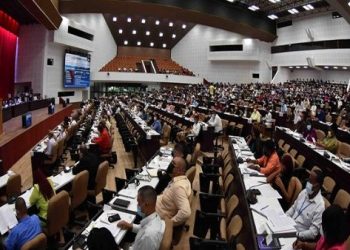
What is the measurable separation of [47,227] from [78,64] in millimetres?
24189

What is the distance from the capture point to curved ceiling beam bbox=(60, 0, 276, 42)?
72.7 ft

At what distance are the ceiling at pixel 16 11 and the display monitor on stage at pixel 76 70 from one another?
4.29 metres

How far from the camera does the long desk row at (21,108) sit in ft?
45.5

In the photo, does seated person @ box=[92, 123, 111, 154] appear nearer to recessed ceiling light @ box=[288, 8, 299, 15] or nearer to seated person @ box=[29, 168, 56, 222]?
seated person @ box=[29, 168, 56, 222]

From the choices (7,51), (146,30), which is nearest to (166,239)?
(7,51)

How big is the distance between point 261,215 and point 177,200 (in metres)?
1.05

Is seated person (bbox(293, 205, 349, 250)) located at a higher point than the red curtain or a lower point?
lower

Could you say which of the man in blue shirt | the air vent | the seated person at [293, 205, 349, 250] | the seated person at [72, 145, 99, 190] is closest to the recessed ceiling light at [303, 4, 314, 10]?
the air vent

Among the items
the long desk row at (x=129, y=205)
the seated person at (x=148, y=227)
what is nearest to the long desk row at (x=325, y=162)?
the long desk row at (x=129, y=205)

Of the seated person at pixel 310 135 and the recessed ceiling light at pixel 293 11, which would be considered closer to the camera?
the seated person at pixel 310 135

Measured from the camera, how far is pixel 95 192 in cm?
624

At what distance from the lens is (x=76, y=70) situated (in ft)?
88.2

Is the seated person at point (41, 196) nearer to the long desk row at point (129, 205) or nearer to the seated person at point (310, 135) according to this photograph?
the long desk row at point (129, 205)

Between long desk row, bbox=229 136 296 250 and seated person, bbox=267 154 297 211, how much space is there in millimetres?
Result: 150
